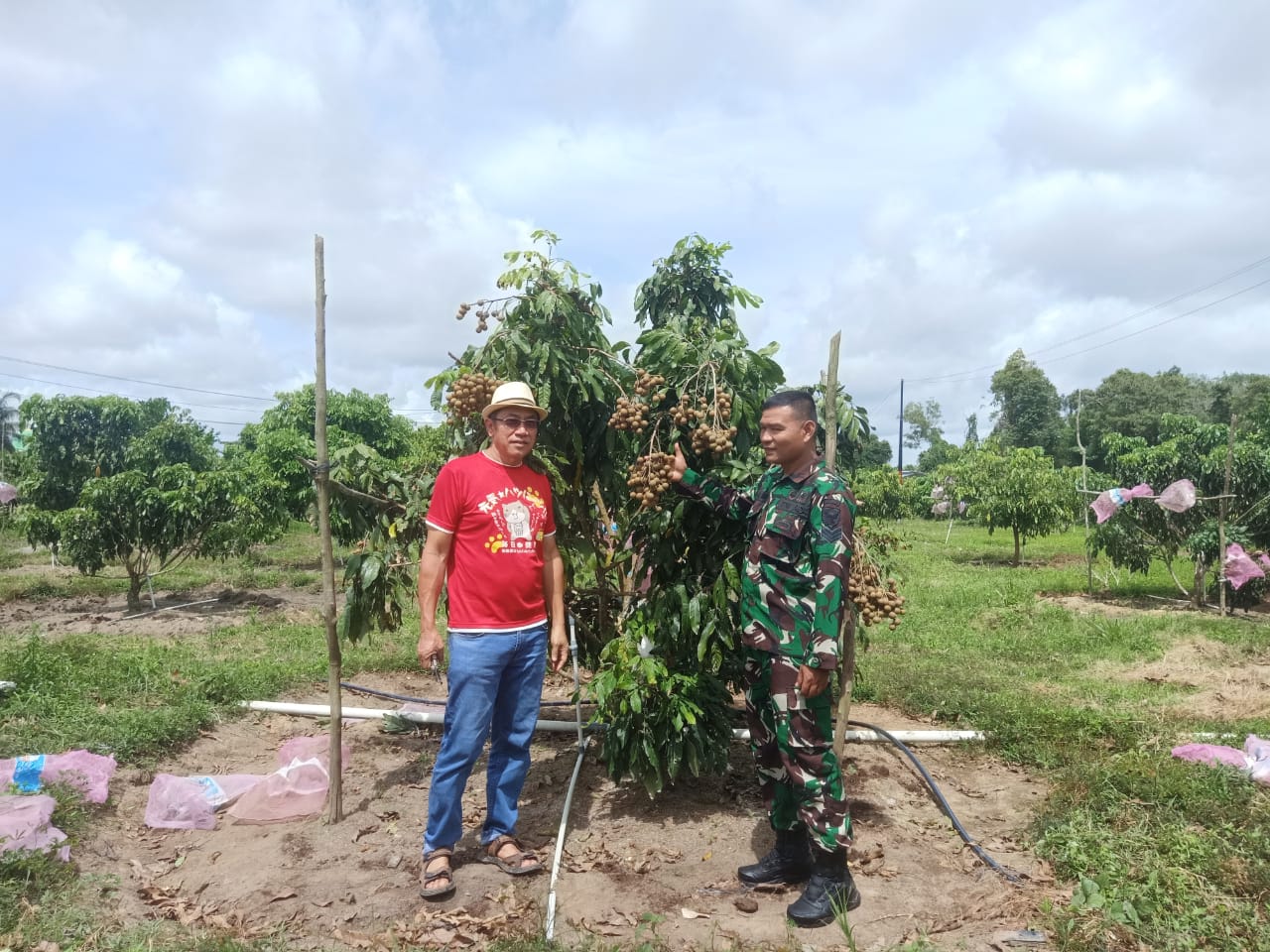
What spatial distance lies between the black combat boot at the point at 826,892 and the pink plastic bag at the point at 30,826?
3035 mm

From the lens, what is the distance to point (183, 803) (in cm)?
407

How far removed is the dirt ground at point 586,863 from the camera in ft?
10.3

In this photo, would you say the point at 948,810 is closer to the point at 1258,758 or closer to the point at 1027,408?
the point at 1258,758

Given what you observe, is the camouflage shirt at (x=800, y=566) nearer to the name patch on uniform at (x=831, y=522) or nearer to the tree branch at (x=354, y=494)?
the name patch on uniform at (x=831, y=522)

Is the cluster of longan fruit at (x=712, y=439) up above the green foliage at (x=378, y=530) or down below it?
above

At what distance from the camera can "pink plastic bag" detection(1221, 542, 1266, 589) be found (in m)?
9.25

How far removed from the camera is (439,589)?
3.40 m

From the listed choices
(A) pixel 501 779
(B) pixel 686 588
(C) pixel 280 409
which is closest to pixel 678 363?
(B) pixel 686 588

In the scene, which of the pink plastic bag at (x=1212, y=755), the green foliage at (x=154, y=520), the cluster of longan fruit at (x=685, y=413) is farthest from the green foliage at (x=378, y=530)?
the green foliage at (x=154, y=520)

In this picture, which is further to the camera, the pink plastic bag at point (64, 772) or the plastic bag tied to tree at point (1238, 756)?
the plastic bag tied to tree at point (1238, 756)

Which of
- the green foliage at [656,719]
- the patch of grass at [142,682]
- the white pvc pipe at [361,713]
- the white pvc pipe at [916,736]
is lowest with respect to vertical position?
the white pvc pipe at [916,736]

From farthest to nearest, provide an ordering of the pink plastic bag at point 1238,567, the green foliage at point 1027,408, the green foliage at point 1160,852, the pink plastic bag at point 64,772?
1. the green foliage at point 1027,408
2. the pink plastic bag at point 1238,567
3. the pink plastic bag at point 64,772
4. the green foliage at point 1160,852

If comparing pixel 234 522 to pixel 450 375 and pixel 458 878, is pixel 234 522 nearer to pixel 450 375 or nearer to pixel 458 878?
pixel 450 375

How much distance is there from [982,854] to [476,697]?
2337mm
